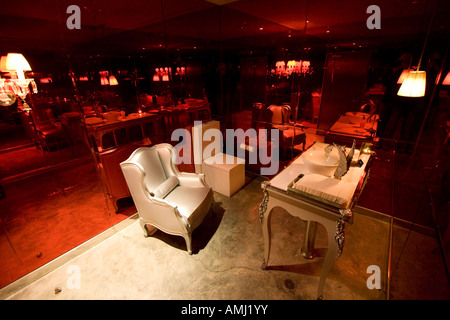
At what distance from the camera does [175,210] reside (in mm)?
2080

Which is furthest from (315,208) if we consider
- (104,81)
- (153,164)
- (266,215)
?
(104,81)

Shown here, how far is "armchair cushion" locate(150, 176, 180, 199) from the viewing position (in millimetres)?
2362

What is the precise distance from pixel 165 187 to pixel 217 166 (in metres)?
0.94

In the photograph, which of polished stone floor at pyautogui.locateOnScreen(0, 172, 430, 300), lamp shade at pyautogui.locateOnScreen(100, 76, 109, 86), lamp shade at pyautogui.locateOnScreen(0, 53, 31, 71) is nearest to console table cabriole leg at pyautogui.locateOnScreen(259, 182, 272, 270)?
polished stone floor at pyautogui.locateOnScreen(0, 172, 430, 300)

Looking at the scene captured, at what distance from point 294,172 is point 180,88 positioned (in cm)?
586

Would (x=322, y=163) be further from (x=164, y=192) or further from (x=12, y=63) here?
(x=12, y=63)

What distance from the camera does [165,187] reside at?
2.47 meters

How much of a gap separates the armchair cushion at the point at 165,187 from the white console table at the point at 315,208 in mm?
1223

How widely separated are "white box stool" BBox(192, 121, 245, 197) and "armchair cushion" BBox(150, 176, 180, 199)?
73 centimetres

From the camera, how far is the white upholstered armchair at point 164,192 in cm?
215

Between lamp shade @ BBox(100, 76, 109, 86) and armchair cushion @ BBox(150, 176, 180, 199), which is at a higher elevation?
lamp shade @ BBox(100, 76, 109, 86)

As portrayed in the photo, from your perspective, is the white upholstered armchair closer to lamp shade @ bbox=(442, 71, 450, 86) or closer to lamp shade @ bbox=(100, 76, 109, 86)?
lamp shade @ bbox=(100, 76, 109, 86)
